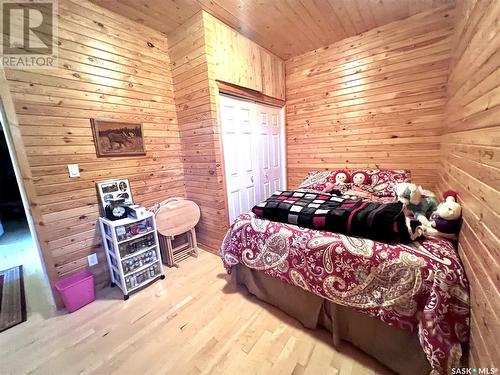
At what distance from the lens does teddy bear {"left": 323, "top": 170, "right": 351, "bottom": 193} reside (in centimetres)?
264

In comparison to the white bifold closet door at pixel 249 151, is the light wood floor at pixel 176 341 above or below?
below

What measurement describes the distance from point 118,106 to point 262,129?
186 centimetres

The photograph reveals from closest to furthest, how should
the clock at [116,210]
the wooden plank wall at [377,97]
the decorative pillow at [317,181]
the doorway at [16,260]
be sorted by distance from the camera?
the doorway at [16,260] < the clock at [116,210] < the wooden plank wall at [377,97] < the decorative pillow at [317,181]

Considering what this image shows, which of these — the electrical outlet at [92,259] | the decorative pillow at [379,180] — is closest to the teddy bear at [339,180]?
the decorative pillow at [379,180]

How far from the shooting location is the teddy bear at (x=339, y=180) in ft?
8.67

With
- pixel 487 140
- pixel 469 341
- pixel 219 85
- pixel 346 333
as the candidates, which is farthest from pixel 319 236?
pixel 219 85

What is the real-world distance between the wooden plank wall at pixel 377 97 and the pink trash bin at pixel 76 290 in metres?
3.20

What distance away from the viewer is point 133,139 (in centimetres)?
223

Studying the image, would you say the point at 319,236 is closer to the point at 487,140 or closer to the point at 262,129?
the point at 487,140

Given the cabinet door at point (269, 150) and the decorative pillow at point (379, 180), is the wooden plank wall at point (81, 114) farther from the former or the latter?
the decorative pillow at point (379, 180)

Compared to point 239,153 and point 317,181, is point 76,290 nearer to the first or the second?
point 239,153

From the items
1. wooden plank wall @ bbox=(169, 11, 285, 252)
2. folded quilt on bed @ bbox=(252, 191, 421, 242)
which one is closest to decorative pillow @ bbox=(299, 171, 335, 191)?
folded quilt on bed @ bbox=(252, 191, 421, 242)

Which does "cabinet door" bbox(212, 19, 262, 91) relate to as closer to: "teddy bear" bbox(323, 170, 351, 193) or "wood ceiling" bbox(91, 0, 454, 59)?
"wood ceiling" bbox(91, 0, 454, 59)

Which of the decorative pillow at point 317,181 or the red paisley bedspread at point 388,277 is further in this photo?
the decorative pillow at point 317,181
